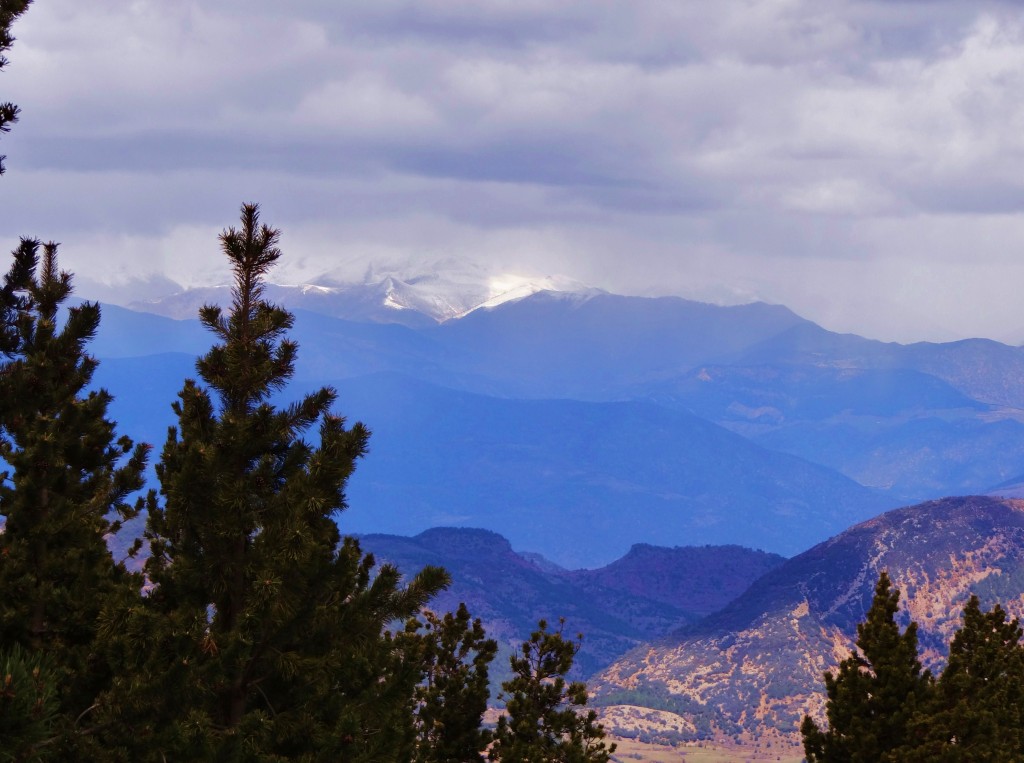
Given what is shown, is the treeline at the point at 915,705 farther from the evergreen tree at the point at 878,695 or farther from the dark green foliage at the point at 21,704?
the dark green foliage at the point at 21,704

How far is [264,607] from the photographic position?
752 inches

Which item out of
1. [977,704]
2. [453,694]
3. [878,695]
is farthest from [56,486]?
[977,704]

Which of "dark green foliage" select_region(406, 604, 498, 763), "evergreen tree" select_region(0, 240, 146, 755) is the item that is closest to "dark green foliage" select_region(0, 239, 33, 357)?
"evergreen tree" select_region(0, 240, 146, 755)

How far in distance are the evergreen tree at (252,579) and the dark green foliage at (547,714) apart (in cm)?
1509

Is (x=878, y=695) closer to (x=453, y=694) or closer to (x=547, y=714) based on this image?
(x=547, y=714)

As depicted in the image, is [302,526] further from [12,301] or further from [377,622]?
[12,301]

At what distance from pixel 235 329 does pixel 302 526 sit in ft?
11.7

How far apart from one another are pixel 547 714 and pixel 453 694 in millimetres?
2953

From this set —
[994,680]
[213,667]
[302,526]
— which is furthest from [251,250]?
[994,680]

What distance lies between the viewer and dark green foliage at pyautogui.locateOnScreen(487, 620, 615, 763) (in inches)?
1389

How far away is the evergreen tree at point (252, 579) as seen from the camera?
18359mm

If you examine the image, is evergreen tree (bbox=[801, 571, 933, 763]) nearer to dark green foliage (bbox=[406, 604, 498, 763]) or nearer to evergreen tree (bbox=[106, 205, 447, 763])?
dark green foliage (bbox=[406, 604, 498, 763])

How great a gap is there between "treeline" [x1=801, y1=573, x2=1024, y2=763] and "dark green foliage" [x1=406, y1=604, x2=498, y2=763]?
9755 mm

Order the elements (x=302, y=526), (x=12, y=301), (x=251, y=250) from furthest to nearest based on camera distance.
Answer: (x=12, y=301), (x=251, y=250), (x=302, y=526)
